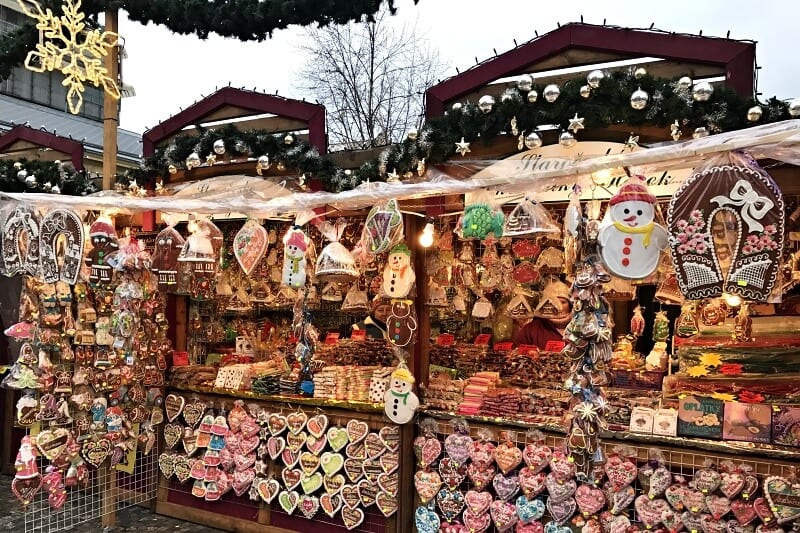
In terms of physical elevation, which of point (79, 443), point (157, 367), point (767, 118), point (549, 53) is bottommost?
point (79, 443)

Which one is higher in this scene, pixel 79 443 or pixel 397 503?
pixel 79 443

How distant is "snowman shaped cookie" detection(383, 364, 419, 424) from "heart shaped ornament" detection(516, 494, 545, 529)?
0.99 meters

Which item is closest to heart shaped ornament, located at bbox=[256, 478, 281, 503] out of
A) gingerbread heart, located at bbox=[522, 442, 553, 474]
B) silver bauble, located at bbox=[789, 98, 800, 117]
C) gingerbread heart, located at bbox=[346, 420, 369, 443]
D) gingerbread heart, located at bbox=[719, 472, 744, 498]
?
gingerbread heart, located at bbox=[346, 420, 369, 443]

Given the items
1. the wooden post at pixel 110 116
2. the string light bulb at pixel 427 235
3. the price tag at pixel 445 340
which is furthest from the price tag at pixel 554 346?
the wooden post at pixel 110 116

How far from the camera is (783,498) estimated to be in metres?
3.64

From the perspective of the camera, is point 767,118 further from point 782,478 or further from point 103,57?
point 103,57

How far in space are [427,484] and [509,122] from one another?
2696 mm

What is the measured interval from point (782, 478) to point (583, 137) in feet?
7.80

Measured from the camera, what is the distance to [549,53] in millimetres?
4414

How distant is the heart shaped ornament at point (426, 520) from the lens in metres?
4.70

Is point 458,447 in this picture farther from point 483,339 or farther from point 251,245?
point 251,245

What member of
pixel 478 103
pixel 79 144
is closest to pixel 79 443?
pixel 79 144

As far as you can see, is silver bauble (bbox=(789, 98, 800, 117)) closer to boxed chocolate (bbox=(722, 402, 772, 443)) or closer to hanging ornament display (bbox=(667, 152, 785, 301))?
hanging ornament display (bbox=(667, 152, 785, 301))

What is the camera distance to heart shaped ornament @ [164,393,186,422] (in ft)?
19.7
